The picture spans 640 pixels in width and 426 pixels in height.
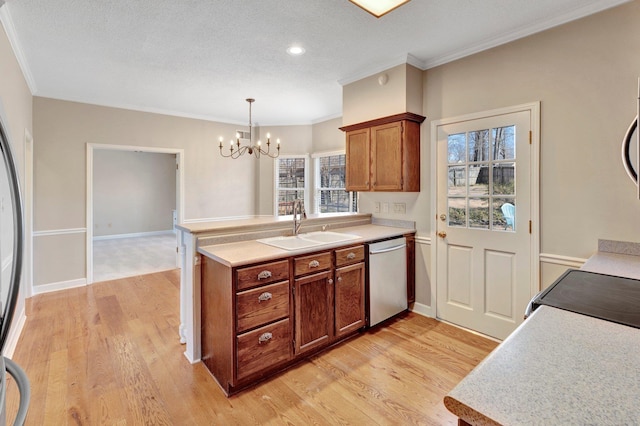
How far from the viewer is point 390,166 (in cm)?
321

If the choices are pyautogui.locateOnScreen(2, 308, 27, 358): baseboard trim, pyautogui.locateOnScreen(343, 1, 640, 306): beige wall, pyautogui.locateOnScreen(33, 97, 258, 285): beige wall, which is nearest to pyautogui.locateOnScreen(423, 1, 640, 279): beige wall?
pyautogui.locateOnScreen(343, 1, 640, 306): beige wall

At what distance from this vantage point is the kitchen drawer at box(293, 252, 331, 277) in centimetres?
233

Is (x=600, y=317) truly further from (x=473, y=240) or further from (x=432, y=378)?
(x=473, y=240)

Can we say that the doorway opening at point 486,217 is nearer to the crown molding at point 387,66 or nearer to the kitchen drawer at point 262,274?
the crown molding at point 387,66

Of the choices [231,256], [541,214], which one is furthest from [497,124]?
[231,256]

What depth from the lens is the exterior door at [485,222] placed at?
8.50 ft

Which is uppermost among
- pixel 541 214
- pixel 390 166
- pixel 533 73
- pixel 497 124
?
pixel 533 73

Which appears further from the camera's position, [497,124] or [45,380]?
[497,124]

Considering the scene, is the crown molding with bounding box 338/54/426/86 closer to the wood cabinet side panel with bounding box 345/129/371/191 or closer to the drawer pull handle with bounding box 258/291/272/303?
the wood cabinet side panel with bounding box 345/129/371/191

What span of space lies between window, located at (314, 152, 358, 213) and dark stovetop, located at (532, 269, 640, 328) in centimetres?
383

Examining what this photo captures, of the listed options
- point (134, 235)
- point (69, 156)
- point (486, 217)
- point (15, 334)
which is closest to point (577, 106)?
point (486, 217)

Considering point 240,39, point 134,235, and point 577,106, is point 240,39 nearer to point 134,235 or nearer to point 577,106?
point 577,106

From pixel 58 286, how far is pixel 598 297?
5.58m

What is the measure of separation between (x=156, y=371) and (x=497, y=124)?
11.2ft
